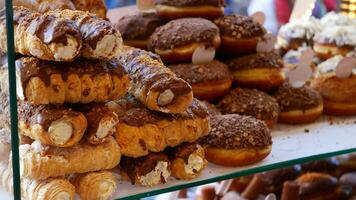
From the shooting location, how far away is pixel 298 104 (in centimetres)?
158

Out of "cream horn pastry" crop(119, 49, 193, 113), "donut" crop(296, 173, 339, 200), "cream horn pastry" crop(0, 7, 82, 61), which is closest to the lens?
"cream horn pastry" crop(0, 7, 82, 61)

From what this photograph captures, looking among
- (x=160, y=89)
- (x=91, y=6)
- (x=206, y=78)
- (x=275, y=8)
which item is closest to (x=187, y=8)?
(x=206, y=78)

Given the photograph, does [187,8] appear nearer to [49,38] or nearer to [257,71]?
[257,71]

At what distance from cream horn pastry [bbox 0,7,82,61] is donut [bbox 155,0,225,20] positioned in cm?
71

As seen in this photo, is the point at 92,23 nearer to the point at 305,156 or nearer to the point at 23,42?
the point at 23,42

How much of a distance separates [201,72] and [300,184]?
1.68 ft

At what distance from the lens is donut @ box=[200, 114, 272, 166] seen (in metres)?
1.23

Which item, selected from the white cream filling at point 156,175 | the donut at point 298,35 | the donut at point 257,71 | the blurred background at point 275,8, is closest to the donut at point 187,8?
the donut at point 257,71

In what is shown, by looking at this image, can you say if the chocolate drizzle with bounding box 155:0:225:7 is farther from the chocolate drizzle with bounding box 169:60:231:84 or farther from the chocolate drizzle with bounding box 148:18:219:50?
the chocolate drizzle with bounding box 169:60:231:84

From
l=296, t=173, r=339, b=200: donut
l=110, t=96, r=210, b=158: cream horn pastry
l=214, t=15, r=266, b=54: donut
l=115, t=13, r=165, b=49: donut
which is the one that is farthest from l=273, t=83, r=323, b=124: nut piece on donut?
l=110, t=96, r=210, b=158: cream horn pastry

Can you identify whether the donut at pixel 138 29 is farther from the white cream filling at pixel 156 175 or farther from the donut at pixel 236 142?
the white cream filling at pixel 156 175

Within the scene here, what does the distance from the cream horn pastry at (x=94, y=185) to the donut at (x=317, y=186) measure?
0.86 metres

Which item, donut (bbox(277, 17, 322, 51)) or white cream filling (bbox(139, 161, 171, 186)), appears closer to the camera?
white cream filling (bbox(139, 161, 171, 186))

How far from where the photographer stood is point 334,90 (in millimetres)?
1674
